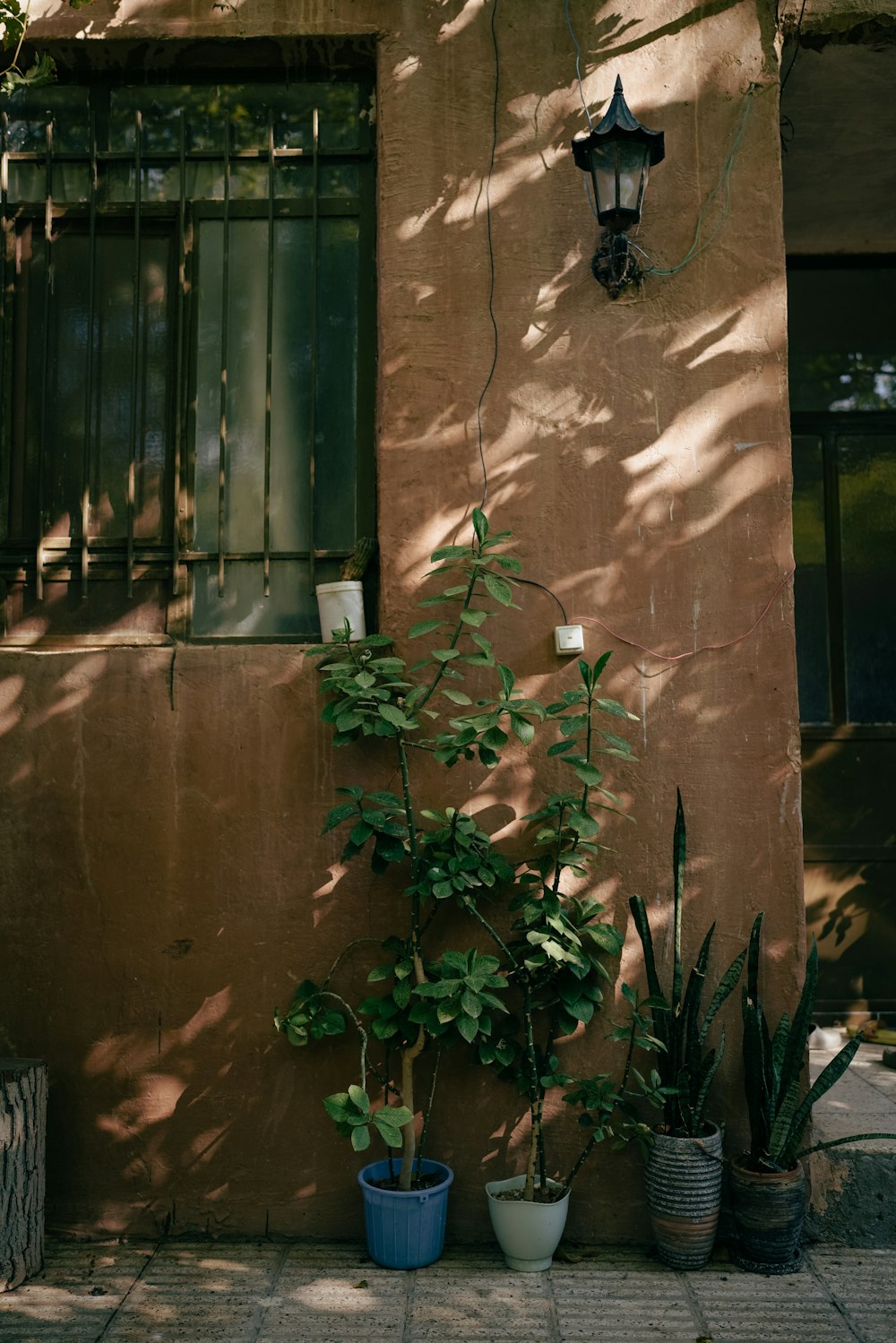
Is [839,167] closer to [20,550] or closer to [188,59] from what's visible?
[188,59]

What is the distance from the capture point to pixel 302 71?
422 centimetres

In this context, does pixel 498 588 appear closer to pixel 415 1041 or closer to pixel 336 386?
pixel 336 386

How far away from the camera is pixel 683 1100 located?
11.6 feet

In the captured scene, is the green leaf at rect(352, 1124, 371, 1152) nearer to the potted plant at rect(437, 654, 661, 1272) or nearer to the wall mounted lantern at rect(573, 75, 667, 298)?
the potted plant at rect(437, 654, 661, 1272)

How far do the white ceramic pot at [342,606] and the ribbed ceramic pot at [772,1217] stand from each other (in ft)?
7.32

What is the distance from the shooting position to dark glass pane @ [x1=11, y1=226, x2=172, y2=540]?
164 inches

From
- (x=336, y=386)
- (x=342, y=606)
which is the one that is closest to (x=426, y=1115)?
(x=342, y=606)

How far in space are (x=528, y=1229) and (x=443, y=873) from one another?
1162 mm

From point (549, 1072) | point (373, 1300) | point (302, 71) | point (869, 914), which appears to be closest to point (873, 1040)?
point (869, 914)

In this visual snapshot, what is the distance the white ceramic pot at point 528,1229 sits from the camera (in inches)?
135

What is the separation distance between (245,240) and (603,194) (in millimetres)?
1428

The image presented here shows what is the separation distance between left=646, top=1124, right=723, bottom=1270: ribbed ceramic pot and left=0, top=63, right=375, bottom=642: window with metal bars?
2.17 m

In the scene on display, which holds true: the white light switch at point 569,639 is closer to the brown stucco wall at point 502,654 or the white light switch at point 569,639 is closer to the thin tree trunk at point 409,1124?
the brown stucco wall at point 502,654

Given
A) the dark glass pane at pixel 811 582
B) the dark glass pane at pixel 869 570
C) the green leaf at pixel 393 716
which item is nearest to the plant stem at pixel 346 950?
the green leaf at pixel 393 716
